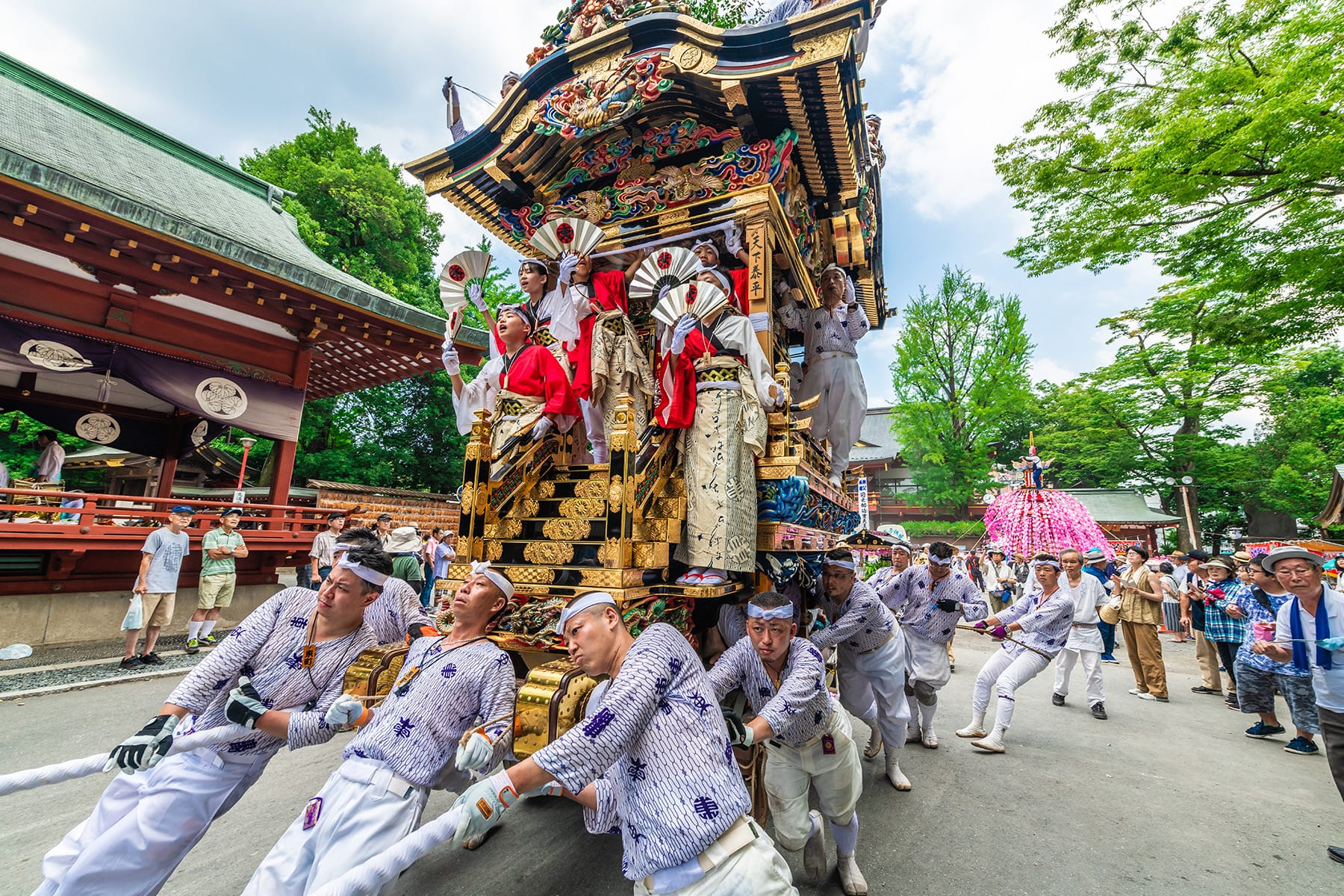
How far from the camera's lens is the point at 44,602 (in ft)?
23.0

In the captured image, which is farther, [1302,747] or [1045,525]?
[1045,525]

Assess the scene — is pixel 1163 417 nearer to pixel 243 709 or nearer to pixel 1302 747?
pixel 1302 747

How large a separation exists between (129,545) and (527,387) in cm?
721

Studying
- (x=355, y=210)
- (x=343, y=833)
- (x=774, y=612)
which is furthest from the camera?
(x=355, y=210)

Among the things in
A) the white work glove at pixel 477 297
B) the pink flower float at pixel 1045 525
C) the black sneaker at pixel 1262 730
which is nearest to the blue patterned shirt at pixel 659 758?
the white work glove at pixel 477 297

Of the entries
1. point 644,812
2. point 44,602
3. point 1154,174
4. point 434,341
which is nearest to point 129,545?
point 44,602

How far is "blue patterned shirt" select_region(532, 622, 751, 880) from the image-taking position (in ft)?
5.90

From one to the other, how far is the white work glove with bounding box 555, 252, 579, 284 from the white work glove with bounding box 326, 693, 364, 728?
326 centimetres

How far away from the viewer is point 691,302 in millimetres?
3758

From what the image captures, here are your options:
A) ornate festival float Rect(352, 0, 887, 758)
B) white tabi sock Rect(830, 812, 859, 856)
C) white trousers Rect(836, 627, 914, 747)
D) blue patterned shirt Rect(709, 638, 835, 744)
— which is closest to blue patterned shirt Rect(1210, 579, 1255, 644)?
ornate festival float Rect(352, 0, 887, 758)

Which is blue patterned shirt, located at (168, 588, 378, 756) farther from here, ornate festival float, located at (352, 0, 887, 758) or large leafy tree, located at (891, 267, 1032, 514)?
large leafy tree, located at (891, 267, 1032, 514)

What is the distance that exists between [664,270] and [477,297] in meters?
1.79

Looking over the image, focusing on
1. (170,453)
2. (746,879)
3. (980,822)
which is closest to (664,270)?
(746,879)

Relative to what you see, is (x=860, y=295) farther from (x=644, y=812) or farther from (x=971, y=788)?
(x=644, y=812)
